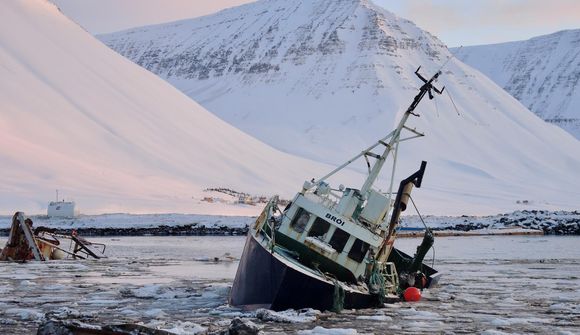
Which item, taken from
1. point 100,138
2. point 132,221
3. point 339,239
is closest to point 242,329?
point 339,239

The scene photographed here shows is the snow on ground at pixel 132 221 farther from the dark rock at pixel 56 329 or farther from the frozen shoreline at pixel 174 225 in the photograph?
the dark rock at pixel 56 329

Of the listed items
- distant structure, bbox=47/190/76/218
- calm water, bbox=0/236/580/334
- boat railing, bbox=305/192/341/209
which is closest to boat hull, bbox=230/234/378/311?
calm water, bbox=0/236/580/334

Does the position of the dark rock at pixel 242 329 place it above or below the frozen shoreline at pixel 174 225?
below

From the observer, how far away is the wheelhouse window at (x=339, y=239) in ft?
69.8

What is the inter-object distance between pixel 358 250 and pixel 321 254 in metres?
0.93

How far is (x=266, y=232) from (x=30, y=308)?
653 cm

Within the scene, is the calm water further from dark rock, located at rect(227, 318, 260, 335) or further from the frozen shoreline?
the frozen shoreline

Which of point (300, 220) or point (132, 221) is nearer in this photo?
point (300, 220)

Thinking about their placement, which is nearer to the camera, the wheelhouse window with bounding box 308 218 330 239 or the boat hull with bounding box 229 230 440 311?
the boat hull with bounding box 229 230 440 311

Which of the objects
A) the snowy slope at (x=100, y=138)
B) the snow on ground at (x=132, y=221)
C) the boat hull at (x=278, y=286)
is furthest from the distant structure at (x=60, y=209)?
the boat hull at (x=278, y=286)

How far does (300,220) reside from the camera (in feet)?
70.9

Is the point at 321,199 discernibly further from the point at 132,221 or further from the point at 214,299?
the point at 132,221

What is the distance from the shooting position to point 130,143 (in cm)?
10588

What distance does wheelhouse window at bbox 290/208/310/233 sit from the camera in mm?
21516
